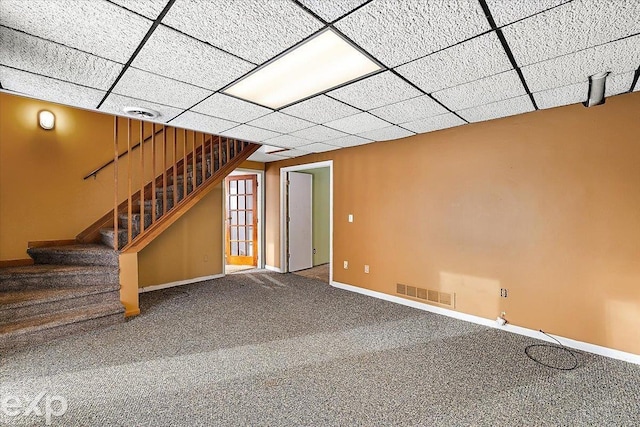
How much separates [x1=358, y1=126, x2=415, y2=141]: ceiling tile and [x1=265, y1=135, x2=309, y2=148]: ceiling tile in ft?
2.95

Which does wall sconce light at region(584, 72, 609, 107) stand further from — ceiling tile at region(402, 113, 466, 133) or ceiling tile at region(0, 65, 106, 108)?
ceiling tile at region(0, 65, 106, 108)

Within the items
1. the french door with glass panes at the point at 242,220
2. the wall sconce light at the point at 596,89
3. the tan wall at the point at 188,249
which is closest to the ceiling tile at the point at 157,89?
the tan wall at the point at 188,249

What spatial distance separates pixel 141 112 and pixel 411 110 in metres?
2.71

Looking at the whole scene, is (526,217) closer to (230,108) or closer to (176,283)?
(230,108)

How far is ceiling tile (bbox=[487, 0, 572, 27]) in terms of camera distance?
1322mm

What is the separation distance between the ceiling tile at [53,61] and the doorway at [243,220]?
12.4 feet

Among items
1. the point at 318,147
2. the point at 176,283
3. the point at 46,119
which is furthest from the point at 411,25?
the point at 176,283

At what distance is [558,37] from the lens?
1.57 metres

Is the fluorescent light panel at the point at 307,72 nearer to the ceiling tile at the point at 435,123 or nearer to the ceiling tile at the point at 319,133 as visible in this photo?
the ceiling tile at the point at 319,133

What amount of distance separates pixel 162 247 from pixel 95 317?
5.58ft

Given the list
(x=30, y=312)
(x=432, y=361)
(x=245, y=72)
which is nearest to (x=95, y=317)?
(x=30, y=312)

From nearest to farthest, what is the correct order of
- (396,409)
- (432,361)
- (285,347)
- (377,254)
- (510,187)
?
1. (396,409)
2. (432,361)
3. (285,347)
4. (510,187)
5. (377,254)

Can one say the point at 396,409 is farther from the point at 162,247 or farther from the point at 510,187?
the point at 162,247

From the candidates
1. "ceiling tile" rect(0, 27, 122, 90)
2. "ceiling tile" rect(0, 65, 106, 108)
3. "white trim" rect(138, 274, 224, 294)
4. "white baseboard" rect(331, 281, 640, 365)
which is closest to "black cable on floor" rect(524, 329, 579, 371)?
"white baseboard" rect(331, 281, 640, 365)
